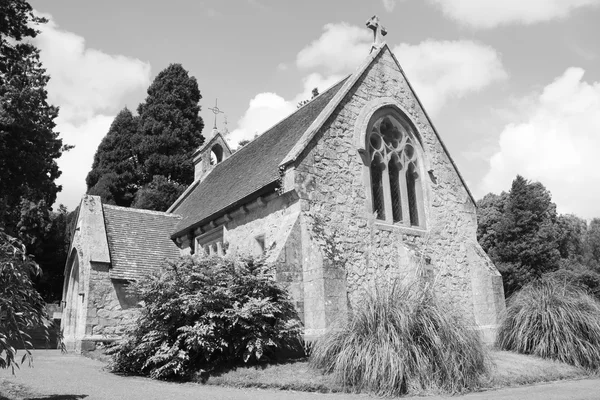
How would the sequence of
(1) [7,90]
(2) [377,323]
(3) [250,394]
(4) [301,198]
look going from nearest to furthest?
1. (3) [250,394]
2. (2) [377,323]
3. (4) [301,198]
4. (1) [7,90]

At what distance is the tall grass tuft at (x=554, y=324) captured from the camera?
12250 millimetres

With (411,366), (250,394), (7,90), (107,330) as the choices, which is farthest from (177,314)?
(7,90)

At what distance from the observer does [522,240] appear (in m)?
39.2

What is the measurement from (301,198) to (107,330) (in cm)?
887

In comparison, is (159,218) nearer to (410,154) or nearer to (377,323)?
(410,154)

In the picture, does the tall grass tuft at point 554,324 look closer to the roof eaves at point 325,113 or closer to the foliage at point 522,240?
the roof eaves at point 325,113

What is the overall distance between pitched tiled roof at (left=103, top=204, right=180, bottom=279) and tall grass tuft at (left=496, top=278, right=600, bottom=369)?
11972 millimetres

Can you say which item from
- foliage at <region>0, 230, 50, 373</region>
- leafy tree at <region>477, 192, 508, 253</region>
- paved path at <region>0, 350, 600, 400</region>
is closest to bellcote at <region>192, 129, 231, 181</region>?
paved path at <region>0, 350, 600, 400</region>

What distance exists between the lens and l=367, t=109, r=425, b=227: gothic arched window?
52.8 ft

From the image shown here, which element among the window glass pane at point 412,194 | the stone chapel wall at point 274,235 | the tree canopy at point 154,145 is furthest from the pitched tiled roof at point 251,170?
the tree canopy at point 154,145

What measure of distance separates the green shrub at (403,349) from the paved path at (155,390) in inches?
17.5

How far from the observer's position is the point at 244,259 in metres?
12.1

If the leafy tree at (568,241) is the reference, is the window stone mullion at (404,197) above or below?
below

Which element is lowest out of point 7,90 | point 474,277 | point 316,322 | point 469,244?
point 316,322
